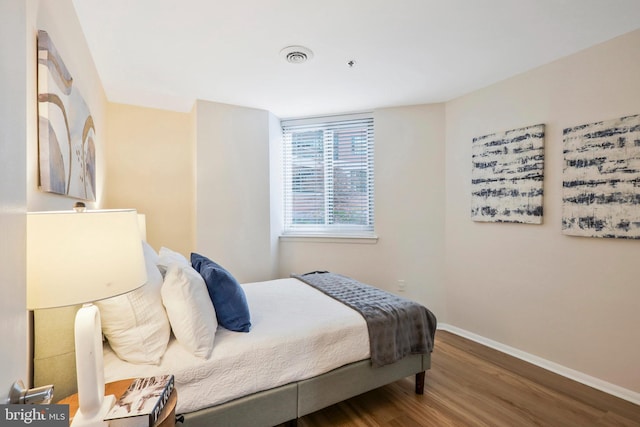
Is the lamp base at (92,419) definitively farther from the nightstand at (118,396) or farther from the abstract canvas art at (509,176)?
the abstract canvas art at (509,176)

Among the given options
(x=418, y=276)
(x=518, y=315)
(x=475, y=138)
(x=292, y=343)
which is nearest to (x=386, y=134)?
(x=475, y=138)

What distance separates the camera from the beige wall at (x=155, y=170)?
3271 millimetres

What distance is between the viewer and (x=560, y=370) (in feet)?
7.78

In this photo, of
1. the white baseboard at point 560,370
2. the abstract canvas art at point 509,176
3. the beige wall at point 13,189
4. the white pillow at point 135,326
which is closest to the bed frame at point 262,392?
the white pillow at point 135,326

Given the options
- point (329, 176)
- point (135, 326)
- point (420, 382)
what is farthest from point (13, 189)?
point (329, 176)

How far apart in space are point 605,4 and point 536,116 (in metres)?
0.91

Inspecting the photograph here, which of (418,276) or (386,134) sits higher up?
(386,134)

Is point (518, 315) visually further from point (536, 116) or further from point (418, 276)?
point (536, 116)

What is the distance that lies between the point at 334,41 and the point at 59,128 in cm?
173

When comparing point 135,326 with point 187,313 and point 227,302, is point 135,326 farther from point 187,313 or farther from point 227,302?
point 227,302

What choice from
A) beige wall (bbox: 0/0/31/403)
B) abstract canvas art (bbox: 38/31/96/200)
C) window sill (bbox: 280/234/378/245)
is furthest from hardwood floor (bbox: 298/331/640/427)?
abstract canvas art (bbox: 38/31/96/200)

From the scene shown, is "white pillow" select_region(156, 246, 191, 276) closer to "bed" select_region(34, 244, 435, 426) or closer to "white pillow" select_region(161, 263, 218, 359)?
"white pillow" select_region(161, 263, 218, 359)

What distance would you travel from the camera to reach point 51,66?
4.32 ft

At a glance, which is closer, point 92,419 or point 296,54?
point 92,419
